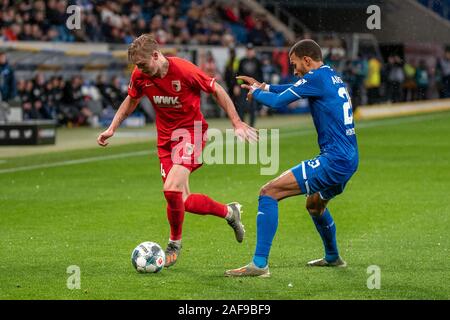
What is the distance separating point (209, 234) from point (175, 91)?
2.51 m

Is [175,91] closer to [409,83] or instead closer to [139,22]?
[139,22]

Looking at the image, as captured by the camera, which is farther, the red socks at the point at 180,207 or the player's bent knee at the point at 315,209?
the red socks at the point at 180,207

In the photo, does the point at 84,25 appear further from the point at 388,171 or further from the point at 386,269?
the point at 386,269

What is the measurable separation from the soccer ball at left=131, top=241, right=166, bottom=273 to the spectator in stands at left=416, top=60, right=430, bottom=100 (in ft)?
126

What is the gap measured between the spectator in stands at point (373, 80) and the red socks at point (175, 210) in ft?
109

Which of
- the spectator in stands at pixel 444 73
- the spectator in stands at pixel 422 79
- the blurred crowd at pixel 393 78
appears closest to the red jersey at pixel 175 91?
the blurred crowd at pixel 393 78

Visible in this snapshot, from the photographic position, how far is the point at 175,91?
400 inches

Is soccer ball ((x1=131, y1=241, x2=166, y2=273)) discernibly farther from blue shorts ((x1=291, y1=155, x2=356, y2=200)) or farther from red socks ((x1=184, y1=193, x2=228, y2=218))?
blue shorts ((x1=291, y1=155, x2=356, y2=200))

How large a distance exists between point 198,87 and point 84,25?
23502mm

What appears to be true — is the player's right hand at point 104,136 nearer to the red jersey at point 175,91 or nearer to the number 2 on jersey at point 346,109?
the red jersey at point 175,91

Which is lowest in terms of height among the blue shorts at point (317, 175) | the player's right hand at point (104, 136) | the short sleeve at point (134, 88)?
the blue shorts at point (317, 175)

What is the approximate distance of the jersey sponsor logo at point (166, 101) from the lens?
33.5 feet

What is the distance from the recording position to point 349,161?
31.4 ft

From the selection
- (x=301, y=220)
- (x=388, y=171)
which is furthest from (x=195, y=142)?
(x=388, y=171)
